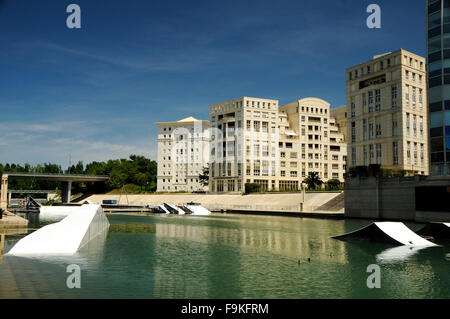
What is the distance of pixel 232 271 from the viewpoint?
65.1 ft

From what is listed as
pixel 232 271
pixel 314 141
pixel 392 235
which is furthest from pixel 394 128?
pixel 232 271

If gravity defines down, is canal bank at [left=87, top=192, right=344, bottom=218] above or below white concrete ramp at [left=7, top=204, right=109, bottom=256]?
below

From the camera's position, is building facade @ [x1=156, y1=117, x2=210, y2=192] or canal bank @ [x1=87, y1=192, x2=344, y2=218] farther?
building facade @ [x1=156, y1=117, x2=210, y2=192]

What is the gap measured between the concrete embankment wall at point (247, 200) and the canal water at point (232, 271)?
142ft

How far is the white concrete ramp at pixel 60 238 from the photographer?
77.2 feet

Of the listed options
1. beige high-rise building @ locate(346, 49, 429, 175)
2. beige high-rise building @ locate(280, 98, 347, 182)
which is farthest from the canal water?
beige high-rise building @ locate(280, 98, 347, 182)

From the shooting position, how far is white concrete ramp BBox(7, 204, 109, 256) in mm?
23531

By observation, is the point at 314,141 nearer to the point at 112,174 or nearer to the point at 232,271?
the point at 112,174

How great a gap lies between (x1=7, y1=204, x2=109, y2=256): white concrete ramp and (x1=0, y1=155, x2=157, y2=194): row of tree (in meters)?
118

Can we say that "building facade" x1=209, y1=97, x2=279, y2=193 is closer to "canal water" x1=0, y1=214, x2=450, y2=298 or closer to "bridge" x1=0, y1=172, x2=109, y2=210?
"bridge" x1=0, y1=172, x2=109, y2=210

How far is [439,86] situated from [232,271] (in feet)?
134

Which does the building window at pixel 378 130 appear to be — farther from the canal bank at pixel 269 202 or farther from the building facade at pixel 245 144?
the building facade at pixel 245 144

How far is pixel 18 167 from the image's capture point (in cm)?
16925

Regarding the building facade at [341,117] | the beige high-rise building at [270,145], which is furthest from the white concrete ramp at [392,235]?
the building facade at [341,117]
